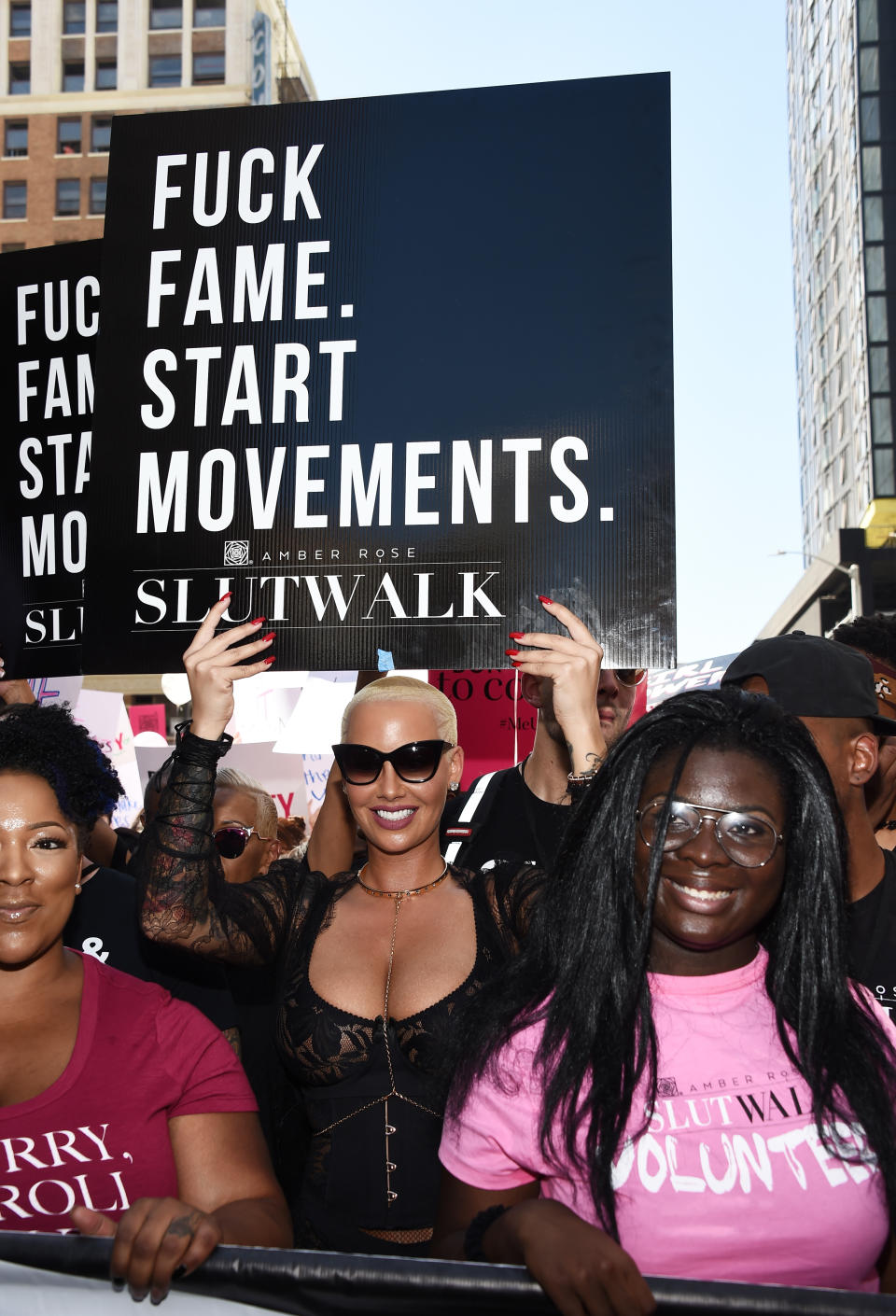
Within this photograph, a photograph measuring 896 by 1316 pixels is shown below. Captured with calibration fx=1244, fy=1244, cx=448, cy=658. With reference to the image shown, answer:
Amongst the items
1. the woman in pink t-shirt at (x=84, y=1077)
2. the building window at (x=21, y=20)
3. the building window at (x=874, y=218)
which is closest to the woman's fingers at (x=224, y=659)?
the woman in pink t-shirt at (x=84, y=1077)

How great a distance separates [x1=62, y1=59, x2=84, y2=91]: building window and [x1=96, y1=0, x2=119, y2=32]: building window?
1.69 meters

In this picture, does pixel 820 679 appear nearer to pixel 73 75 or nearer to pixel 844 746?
pixel 844 746

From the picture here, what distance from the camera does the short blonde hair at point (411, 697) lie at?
9.34 ft

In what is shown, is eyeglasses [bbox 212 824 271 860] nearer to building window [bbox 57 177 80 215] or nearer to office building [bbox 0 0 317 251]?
office building [bbox 0 0 317 251]

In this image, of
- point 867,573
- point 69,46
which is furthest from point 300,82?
point 867,573

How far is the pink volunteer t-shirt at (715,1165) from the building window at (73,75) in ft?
193

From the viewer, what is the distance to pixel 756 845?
6.31ft

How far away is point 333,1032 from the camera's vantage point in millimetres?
2477

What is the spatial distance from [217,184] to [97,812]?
178 centimetres

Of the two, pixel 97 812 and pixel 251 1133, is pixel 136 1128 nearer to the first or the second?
pixel 251 1133

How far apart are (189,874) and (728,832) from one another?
1.18 meters

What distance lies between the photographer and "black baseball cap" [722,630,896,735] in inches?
103

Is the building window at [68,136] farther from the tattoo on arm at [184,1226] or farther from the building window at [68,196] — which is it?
the tattoo on arm at [184,1226]

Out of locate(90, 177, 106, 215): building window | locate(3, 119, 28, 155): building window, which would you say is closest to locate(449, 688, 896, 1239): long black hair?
locate(90, 177, 106, 215): building window
